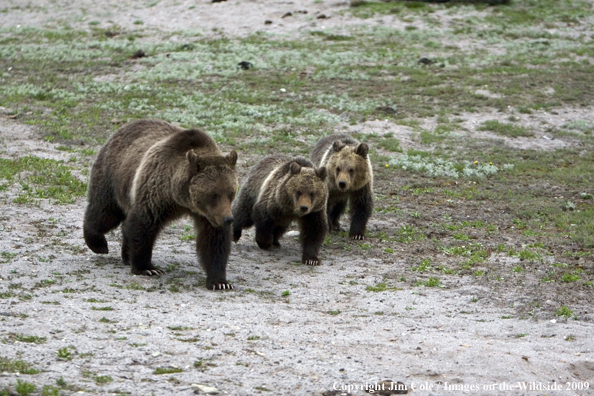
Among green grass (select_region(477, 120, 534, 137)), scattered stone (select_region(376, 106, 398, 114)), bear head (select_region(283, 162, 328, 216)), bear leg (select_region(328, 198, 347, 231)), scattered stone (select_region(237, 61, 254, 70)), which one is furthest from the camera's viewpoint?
scattered stone (select_region(237, 61, 254, 70))

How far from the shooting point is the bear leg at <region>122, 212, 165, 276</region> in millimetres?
7168

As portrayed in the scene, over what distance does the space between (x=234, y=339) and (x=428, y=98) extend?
446 inches

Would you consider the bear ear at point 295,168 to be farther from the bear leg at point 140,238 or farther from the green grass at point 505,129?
the green grass at point 505,129

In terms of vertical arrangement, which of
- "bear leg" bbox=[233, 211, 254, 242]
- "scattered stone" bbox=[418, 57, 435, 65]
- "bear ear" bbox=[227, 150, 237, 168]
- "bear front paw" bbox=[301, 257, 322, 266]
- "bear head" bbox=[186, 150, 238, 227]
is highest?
"bear ear" bbox=[227, 150, 237, 168]

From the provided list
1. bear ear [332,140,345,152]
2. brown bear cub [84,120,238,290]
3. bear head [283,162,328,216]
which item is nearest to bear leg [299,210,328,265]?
bear head [283,162,328,216]

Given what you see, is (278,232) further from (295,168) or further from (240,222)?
(295,168)

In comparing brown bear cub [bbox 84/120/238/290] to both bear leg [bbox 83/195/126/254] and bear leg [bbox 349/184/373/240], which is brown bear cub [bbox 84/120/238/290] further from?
bear leg [bbox 349/184/373/240]

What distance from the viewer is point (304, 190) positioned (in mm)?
8516

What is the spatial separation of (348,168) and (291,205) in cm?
149

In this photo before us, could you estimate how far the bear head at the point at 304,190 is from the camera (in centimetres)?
848

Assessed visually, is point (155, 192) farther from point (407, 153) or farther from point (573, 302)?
point (407, 153)

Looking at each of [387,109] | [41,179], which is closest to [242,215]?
[41,179]

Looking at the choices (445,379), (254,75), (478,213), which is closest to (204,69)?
(254,75)

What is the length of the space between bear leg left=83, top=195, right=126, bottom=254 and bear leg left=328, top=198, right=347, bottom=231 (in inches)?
127
